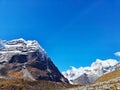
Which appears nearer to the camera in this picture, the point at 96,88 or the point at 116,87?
the point at 116,87

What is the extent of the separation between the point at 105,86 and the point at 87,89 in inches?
238

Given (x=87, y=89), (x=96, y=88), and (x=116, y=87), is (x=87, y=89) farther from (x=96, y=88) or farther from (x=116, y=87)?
(x=116, y=87)

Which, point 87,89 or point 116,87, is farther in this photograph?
point 87,89

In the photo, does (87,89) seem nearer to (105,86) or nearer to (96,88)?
(96,88)

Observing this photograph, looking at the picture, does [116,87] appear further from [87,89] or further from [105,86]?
[87,89]

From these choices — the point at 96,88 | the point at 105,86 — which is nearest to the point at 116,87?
the point at 105,86

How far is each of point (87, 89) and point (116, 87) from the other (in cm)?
969

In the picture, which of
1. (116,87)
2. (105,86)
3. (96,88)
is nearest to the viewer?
(116,87)

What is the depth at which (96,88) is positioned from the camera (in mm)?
53625

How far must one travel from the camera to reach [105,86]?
1981 inches

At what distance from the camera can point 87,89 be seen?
2186 inches

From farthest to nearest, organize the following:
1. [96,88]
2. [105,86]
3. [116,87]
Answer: [96,88] → [105,86] → [116,87]

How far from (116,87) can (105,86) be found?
3.69 metres

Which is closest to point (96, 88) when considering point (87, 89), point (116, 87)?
point (87, 89)
